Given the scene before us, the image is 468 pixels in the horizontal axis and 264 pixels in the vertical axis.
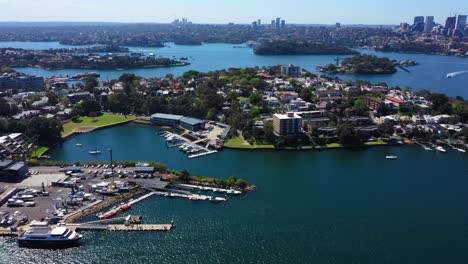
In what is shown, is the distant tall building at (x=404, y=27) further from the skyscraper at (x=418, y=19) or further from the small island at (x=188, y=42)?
the small island at (x=188, y=42)

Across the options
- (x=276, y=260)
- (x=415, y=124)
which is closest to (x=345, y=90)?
Answer: (x=415, y=124)

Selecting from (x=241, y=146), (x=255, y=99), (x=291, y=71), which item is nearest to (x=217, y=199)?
(x=241, y=146)

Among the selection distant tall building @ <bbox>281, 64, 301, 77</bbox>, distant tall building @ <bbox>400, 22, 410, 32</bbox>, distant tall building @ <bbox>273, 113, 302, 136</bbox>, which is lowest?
distant tall building @ <bbox>273, 113, 302, 136</bbox>

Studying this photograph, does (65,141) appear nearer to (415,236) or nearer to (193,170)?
(193,170)

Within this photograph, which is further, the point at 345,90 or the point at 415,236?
the point at 345,90

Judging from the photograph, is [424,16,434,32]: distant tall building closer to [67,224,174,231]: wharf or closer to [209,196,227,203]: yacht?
[209,196,227,203]: yacht

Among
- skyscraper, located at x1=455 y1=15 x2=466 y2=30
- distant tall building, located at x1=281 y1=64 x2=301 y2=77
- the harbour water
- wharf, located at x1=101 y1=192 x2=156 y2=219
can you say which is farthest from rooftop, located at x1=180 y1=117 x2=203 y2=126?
skyscraper, located at x1=455 y1=15 x2=466 y2=30

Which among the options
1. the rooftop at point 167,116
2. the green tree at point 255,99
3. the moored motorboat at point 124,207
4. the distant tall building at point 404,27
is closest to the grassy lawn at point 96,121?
the rooftop at point 167,116
